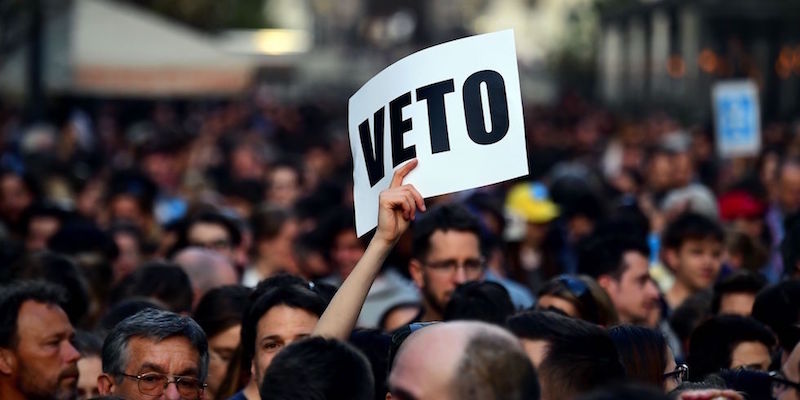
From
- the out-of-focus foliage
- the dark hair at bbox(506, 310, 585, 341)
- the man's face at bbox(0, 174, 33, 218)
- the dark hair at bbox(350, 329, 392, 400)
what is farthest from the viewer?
the out-of-focus foliage

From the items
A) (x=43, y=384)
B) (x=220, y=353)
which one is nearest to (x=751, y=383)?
(x=220, y=353)

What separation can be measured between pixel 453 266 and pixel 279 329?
1984 millimetres

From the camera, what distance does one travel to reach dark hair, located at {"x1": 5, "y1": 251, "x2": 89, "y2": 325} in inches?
294

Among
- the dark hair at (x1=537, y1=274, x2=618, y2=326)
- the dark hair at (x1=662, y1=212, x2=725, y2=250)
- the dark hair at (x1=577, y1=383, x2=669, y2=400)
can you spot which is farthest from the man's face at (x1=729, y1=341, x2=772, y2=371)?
the dark hair at (x1=662, y1=212, x2=725, y2=250)

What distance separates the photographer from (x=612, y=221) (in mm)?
9961

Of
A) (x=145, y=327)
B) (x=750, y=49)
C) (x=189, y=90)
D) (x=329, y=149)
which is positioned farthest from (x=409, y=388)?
(x=750, y=49)

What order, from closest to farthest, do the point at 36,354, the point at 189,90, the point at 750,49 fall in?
the point at 36,354 → the point at 189,90 → the point at 750,49

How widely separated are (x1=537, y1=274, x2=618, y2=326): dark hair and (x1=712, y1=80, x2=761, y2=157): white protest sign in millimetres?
9556

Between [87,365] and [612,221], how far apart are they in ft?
14.1

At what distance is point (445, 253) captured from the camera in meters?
7.53

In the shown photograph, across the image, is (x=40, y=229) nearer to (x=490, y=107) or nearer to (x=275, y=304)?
(x=275, y=304)

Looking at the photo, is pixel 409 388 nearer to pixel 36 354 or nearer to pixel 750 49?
pixel 36 354

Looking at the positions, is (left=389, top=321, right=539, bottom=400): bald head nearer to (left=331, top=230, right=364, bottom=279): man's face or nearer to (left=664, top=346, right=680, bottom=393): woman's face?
(left=664, top=346, right=680, bottom=393): woman's face

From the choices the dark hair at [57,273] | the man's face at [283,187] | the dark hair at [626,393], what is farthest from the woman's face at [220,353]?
the man's face at [283,187]
